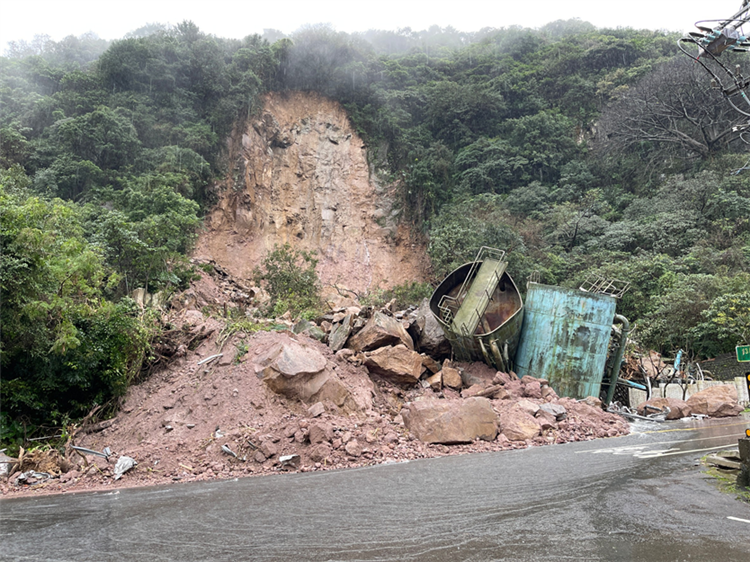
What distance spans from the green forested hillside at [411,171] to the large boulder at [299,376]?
10.2ft

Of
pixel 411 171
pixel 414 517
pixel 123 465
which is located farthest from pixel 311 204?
pixel 414 517

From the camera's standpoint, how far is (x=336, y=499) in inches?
196

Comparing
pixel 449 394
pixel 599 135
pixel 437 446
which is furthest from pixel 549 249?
pixel 437 446

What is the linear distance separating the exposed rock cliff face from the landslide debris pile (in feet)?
53.1

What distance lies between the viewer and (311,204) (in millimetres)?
31094

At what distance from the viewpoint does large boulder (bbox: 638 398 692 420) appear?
38.4ft

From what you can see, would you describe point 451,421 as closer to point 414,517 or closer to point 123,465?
point 414,517

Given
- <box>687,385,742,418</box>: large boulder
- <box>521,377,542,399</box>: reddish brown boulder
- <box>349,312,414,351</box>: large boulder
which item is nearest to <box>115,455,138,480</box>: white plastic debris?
<box>349,312,414,351</box>: large boulder

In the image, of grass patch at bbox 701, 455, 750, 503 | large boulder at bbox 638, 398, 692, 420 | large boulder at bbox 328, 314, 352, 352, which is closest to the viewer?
grass patch at bbox 701, 455, 750, 503

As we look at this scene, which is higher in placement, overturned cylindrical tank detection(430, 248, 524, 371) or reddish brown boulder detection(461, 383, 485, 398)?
overturned cylindrical tank detection(430, 248, 524, 371)

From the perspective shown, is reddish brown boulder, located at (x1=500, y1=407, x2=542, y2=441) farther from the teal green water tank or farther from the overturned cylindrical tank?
the teal green water tank

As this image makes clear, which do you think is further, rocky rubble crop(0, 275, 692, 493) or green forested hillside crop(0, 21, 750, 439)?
green forested hillside crop(0, 21, 750, 439)

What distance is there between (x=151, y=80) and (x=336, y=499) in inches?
1225

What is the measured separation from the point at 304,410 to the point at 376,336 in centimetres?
318
